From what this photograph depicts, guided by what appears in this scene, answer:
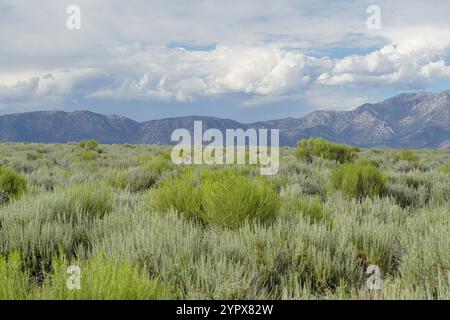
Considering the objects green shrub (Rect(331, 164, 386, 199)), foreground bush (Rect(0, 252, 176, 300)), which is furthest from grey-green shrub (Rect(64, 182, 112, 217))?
green shrub (Rect(331, 164, 386, 199))

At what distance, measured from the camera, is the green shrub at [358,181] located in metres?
8.48

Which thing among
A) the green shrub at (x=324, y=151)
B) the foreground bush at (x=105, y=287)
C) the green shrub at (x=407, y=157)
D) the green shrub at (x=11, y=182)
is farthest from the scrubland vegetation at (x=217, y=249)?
the green shrub at (x=407, y=157)

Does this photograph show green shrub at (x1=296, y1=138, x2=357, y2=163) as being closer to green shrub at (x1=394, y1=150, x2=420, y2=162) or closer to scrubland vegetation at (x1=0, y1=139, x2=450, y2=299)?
green shrub at (x1=394, y1=150, x2=420, y2=162)

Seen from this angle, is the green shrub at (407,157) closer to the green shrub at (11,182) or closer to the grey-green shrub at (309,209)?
the grey-green shrub at (309,209)

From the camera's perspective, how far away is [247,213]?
16.5ft

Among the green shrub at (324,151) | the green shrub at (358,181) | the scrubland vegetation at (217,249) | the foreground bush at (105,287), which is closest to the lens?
the foreground bush at (105,287)

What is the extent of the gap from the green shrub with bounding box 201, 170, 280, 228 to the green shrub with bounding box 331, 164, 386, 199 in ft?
11.8

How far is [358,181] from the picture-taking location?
8.62 meters

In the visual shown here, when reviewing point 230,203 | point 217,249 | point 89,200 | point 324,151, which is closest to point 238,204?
point 230,203

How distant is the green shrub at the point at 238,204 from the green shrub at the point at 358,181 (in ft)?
11.8
